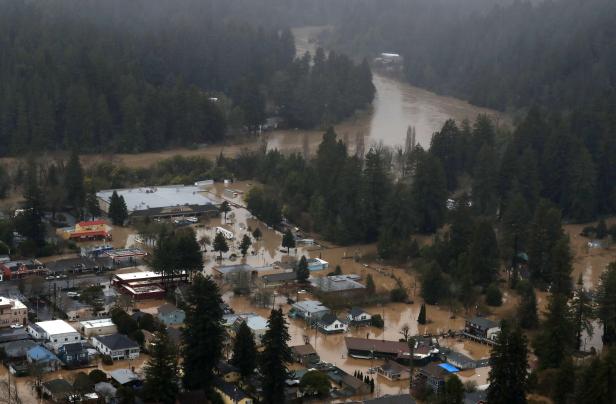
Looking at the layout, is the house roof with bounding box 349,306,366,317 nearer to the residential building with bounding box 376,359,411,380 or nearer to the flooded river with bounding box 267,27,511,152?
the residential building with bounding box 376,359,411,380

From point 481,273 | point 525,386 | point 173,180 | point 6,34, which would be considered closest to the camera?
point 525,386

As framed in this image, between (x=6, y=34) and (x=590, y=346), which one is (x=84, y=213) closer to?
(x=590, y=346)

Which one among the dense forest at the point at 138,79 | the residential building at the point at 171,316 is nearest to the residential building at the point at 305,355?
the residential building at the point at 171,316

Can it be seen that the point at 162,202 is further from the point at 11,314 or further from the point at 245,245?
the point at 11,314

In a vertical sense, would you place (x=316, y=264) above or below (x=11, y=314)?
below

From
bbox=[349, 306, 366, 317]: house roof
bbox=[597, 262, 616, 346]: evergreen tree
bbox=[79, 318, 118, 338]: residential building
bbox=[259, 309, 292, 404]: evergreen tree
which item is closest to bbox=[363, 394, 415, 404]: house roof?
bbox=[259, 309, 292, 404]: evergreen tree

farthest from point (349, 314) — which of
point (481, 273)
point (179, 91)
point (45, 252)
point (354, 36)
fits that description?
point (354, 36)

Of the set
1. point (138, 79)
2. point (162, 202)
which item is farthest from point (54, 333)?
point (138, 79)
